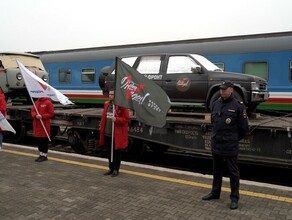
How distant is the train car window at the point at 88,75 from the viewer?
52.2ft

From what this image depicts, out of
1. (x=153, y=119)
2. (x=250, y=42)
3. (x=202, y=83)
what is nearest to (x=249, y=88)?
(x=202, y=83)

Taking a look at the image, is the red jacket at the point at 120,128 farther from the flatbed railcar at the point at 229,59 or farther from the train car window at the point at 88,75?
the train car window at the point at 88,75

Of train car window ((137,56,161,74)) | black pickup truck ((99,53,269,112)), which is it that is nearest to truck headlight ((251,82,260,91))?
black pickup truck ((99,53,269,112))

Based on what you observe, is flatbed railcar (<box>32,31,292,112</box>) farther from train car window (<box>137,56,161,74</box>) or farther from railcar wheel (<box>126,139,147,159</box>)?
railcar wheel (<box>126,139,147,159</box>)

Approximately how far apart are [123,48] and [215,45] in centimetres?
429

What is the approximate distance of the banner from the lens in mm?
6160

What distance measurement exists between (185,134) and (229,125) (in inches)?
106

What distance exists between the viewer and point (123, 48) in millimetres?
15523

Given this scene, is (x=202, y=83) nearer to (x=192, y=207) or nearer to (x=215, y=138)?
(x=215, y=138)

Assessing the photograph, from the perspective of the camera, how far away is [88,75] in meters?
16.1

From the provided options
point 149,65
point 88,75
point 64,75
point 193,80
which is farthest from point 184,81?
point 64,75

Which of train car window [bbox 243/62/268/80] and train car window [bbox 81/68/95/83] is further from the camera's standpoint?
train car window [bbox 81/68/95/83]

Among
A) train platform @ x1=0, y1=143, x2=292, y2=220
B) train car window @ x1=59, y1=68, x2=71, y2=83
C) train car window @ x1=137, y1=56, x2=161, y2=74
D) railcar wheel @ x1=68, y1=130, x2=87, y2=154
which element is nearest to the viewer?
train platform @ x1=0, y1=143, x2=292, y2=220

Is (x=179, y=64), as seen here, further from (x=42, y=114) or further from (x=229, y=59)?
(x=229, y=59)
